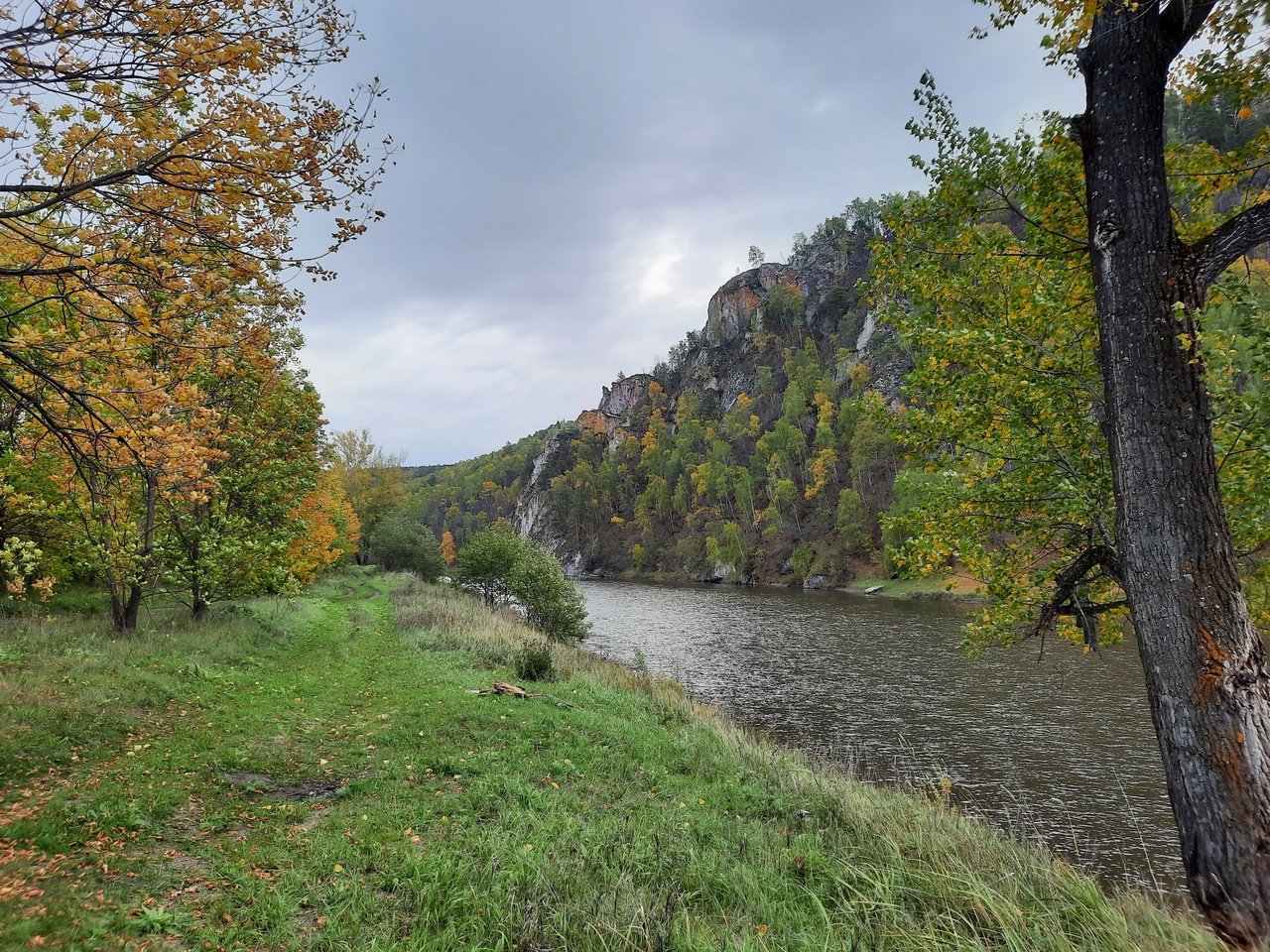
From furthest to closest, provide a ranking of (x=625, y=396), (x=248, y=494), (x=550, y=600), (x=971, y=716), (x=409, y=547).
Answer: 1. (x=625, y=396)
2. (x=409, y=547)
3. (x=550, y=600)
4. (x=248, y=494)
5. (x=971, y=716)

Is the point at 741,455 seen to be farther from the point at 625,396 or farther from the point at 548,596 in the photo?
the point at 548,596

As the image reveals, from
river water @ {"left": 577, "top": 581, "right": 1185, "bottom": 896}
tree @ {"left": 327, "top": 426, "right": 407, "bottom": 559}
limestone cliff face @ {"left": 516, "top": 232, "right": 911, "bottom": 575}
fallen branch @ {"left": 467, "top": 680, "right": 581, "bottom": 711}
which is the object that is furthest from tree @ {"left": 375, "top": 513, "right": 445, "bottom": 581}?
limestone cliff face @ {"left": 516, "top": 232, "right": 911, "bottom": 575}

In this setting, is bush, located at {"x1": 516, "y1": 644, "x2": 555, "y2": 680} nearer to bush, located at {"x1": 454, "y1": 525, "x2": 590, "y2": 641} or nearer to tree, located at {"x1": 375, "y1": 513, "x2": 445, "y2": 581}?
bush, located at {"x1": 454, "y1": 525, "x2": 590, "y2": 641}

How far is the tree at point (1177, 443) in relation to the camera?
3.76 metres

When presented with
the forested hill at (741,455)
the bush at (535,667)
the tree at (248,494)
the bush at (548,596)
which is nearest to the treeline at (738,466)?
the forested hill at (741,455)

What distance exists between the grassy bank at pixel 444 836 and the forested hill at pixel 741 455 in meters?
40.9

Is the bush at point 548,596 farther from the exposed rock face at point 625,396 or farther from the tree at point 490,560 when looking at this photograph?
the exposed rock face at point 625,396

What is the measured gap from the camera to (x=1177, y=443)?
13.6 feet

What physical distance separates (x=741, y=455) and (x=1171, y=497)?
100380mm

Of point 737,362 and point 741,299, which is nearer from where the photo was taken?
point 737,362

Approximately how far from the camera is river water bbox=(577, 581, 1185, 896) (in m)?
10.3

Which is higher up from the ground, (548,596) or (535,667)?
(548,596)

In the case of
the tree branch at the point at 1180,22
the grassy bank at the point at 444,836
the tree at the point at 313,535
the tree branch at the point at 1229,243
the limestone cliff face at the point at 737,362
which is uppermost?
the limestone cliff face at the point at 737,362

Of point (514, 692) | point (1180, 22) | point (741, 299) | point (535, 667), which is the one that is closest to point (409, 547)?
point (535, 667)
